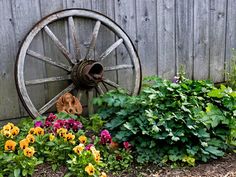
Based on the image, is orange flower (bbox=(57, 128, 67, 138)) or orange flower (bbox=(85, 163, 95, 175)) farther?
orange flower (bbox=(57, 128, 67, 138))

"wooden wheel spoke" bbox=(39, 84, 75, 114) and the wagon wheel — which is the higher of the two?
the wagon wheel

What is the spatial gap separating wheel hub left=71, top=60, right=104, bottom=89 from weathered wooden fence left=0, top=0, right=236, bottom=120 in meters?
0.28

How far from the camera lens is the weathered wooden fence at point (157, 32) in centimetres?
282

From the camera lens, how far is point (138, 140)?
242cm

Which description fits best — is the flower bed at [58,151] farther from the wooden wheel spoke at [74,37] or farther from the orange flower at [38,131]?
the wooden wheel spoke at [74,37]

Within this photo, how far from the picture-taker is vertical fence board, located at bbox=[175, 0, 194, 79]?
360 cm

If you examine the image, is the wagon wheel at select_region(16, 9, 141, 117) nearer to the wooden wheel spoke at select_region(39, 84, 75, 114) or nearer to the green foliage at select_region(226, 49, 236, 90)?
the wooden wheel spoke at select_region(39, 84, 75, 114)

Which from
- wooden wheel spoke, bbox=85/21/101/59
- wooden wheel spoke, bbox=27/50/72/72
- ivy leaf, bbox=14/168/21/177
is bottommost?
ivy leaf, bbox=14/168/21/177

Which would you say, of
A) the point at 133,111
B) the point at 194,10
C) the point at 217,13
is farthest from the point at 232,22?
the point at 133,111

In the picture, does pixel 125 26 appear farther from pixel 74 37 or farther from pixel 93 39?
pixel 74 37

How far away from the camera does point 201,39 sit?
12.4ft

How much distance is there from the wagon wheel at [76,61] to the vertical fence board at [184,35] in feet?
2.11

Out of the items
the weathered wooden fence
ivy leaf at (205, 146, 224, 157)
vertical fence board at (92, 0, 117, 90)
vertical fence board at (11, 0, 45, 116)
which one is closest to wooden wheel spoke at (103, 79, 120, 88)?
vertical fence board at (92, 0, 117, 90)

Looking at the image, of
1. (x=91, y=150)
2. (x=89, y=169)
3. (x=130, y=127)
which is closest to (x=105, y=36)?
(x=130, y=127)
